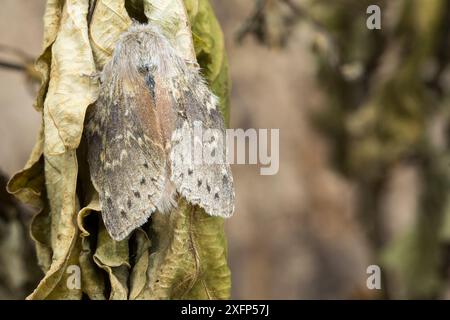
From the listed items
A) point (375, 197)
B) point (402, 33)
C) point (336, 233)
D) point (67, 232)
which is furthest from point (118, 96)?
point (336, 233)

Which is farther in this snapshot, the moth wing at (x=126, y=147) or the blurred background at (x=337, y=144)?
the blurred background at (x=337, y=144)

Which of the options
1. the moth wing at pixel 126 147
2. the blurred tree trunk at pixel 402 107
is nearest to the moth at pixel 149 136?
the moth wing at pixel 126 147

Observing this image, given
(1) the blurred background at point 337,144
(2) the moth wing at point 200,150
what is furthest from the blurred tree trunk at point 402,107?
(2) the moth wing at point 200,150

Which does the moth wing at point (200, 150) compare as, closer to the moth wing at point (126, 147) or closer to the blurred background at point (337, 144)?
the moth wing at point (126, 147)

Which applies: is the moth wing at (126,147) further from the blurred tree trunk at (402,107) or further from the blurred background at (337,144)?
the blurred tree trunk at (402,107)

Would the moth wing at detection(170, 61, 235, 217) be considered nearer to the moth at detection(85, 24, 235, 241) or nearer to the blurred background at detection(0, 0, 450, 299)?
the moth at detection(85, 24, 235, 241)

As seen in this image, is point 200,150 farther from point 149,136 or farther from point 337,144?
point 337,144
